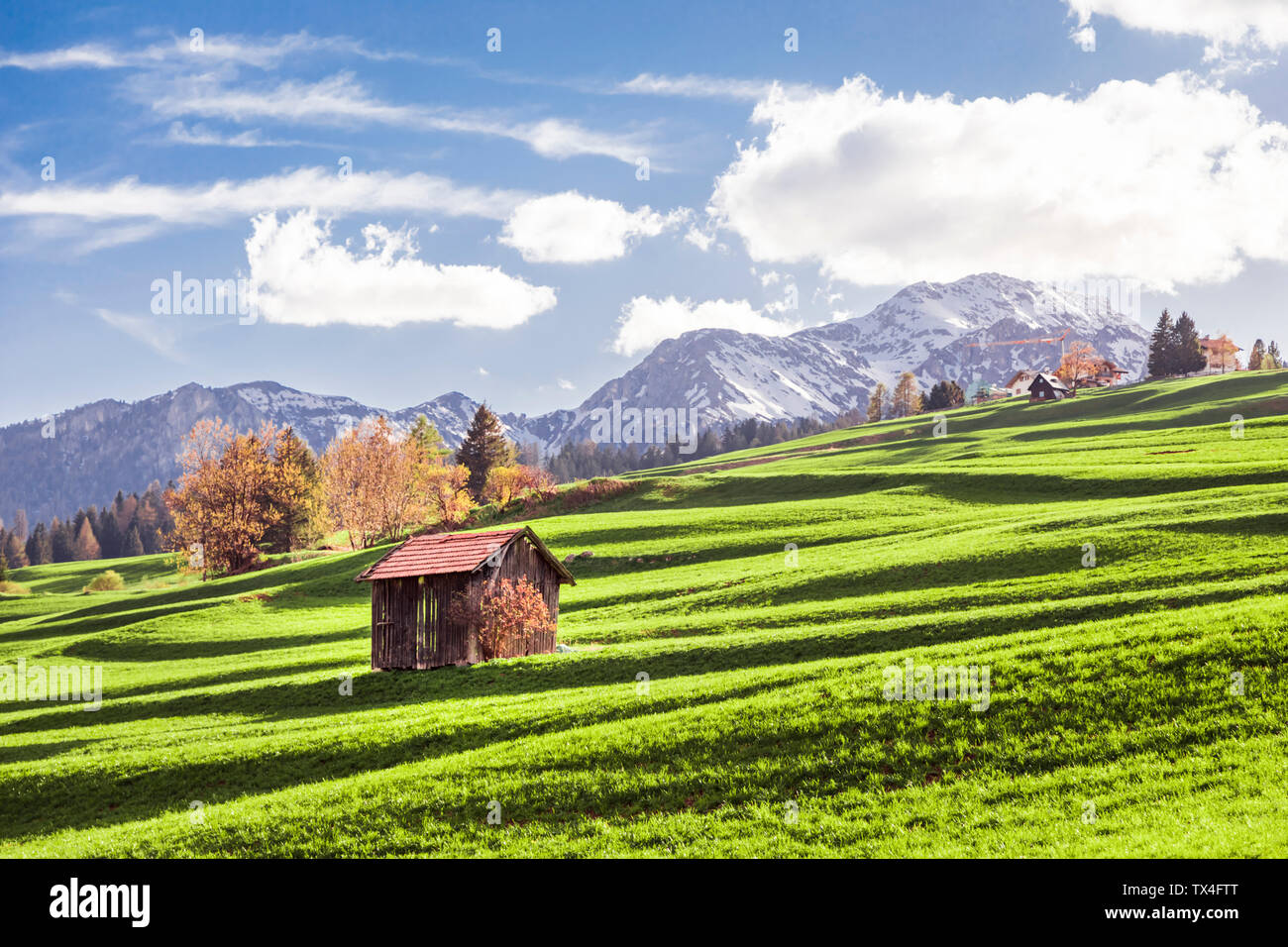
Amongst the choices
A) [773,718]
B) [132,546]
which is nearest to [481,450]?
[773,718]

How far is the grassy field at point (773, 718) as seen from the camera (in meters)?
15.7

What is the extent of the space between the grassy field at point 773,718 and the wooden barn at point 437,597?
67.1 inches

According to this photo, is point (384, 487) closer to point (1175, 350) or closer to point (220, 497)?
point (220, 497)

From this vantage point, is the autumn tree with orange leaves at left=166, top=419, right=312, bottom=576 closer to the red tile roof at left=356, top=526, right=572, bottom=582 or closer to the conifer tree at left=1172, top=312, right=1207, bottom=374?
the red tile roof at left=356, top=526, right=572, bottom=582

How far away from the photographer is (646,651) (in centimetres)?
3250

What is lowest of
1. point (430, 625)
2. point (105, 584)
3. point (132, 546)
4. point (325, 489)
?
point (105, 584)

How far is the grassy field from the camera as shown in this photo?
15.7 meters

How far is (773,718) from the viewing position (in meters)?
20.6

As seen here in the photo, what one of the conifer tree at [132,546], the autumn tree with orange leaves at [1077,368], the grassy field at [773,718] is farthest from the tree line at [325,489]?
the autumn tree with orange leaves at [1077,368]

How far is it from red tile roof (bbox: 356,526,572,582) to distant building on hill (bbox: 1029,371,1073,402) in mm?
138918

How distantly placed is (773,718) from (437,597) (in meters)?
20.9

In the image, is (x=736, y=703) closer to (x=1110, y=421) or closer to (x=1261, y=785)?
(x=1261, y=785)

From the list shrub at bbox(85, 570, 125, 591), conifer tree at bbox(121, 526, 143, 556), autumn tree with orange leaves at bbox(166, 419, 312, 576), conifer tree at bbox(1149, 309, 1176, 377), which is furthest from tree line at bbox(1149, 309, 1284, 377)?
conifer tree at bbox(121, 526, 143, 556)
